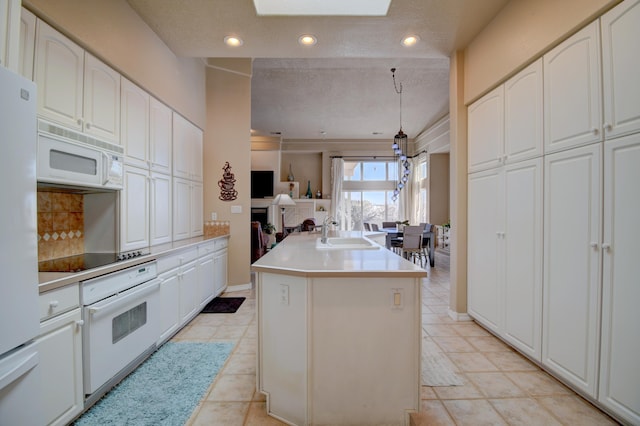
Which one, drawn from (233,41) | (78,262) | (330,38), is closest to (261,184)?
(233,41)

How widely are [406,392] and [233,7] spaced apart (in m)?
3.00

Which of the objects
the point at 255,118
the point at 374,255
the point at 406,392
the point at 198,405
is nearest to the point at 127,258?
the point at 198,405

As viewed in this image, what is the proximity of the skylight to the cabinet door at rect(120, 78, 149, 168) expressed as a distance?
127 centimetres

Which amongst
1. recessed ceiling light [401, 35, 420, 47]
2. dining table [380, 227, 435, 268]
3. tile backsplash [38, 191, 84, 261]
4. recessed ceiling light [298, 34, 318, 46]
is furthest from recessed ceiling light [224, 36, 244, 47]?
dining table [380, 227, 435, 268]

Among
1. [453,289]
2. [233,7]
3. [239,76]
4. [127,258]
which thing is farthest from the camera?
[239,76]

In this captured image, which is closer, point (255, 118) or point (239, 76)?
point (239, 76)

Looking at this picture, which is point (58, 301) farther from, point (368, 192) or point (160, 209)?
point (368, 192)

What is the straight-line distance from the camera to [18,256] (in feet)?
3.42

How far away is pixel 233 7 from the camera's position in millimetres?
2391

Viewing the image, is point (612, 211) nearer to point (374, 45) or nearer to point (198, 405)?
point (374, 45)

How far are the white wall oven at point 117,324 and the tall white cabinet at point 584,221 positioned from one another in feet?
9.38

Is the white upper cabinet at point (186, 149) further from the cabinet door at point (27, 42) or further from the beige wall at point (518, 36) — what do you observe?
the beige wall at point (518, 36)

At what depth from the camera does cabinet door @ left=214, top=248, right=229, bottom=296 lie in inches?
146

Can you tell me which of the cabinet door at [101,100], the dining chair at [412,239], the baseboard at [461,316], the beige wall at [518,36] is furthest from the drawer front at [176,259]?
the dining chair at [412,239]
